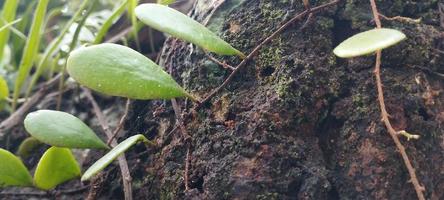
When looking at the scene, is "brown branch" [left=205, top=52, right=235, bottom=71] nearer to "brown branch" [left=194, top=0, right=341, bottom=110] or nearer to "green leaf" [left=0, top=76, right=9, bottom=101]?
"brown branch" [left=194, top=0, right=341, bottom=110]

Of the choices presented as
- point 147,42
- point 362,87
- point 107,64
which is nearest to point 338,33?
point 362,87

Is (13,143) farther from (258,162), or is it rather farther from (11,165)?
(258,162)

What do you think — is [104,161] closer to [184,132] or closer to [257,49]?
[184,132]

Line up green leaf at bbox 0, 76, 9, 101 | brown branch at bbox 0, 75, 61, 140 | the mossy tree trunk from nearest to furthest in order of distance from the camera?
the mossy tree trunk, green leaf at bbox 0, 76, 9, 101, brown branch at bbox 0, 75, 61, 140

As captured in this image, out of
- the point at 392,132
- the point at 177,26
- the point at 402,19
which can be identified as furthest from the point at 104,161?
the point at 402,19

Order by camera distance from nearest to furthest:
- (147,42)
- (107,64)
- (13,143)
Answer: (107,64), (13,143), (147,42)

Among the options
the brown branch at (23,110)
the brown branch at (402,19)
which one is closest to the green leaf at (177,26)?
the brown branch at (402,19)

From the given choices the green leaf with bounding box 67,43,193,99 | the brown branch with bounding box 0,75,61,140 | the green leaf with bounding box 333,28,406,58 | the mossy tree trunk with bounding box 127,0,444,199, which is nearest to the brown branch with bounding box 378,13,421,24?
the mossy tree trunk with bounding box 127,0,444,199
